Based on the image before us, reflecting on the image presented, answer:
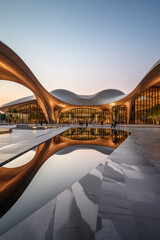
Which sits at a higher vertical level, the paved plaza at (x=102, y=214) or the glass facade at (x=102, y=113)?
the glass facade at (x=102, y=113)

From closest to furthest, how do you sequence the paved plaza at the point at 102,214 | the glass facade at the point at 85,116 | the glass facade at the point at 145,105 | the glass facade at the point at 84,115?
the paved plaza at the point at 102,214 → the glass facade at the point at 145,105 → the glass facade at the point at 85,116 → the glass facade at the point at 84,115

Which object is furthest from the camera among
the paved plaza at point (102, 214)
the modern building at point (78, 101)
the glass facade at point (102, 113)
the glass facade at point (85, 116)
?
the glass facade at point (85, 116)

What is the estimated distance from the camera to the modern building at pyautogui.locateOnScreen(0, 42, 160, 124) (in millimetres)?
15555

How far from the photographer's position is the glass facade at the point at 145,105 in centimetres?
3219

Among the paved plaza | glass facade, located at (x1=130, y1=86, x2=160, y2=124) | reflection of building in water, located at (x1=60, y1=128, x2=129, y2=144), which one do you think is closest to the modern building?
glass facade, located at (x1=130, y1=86, x2=160, y2=124)

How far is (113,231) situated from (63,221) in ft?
1.85

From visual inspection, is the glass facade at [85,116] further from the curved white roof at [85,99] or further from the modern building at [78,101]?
the curved white roof at [85,99]

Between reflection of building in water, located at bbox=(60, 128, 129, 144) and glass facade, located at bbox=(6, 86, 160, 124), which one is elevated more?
glass facade, located at bbox=(6, 86, 160, 124)

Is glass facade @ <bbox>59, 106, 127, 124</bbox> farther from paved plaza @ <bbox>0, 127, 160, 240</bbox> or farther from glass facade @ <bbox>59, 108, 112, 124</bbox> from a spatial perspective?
paved plaza @ <bbox>0, 127, 160, 240</bbox>

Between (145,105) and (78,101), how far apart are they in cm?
2452

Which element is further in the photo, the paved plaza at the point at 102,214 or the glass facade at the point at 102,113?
the glass facade at the point at 102,113

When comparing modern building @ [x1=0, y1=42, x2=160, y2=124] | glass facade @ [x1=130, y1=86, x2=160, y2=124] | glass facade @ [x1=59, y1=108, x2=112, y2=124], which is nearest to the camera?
modern building @ [x1=0, y1=42, x2=160, y2=124]

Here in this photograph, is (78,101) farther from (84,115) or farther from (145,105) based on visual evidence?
(145,105)

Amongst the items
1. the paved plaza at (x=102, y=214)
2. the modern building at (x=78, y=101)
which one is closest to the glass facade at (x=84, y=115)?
the modern building at (x=78, y=101)
